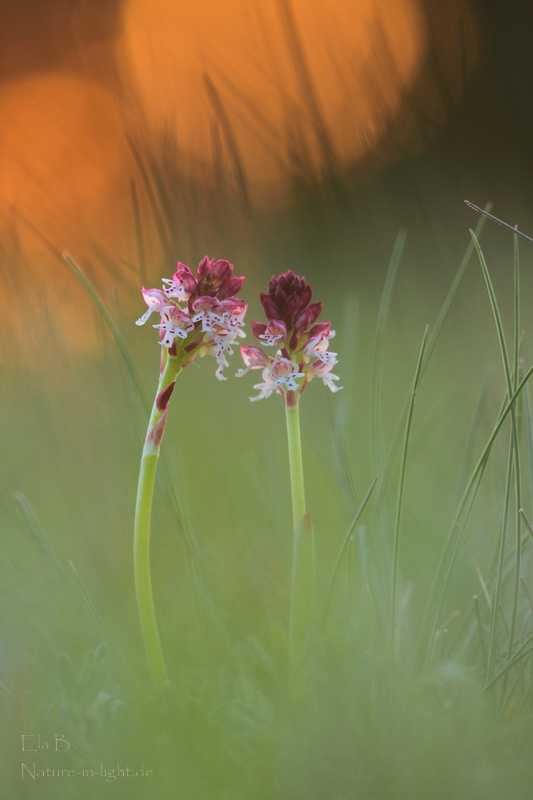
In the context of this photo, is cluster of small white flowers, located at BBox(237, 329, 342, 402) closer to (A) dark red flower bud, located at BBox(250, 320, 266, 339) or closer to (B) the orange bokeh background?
(A) dark red flower bud, located at BBox(250, 320, 266, 339)

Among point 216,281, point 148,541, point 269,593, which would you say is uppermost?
point 216,281

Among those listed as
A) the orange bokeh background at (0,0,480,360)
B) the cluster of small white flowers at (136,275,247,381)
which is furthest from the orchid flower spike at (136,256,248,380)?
the orange bokeh background at (0,0,480,360)

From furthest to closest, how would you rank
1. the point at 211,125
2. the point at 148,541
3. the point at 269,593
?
the point at 211,125, the point at 269,593, the point at 148,541

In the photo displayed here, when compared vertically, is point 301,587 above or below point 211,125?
below

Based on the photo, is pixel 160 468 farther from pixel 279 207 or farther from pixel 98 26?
pixel 98 26

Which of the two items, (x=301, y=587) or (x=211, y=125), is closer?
(x=301, y=587)

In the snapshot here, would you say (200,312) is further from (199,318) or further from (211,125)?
(211,125)

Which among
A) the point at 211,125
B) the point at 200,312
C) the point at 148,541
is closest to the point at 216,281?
the point at 200,312
